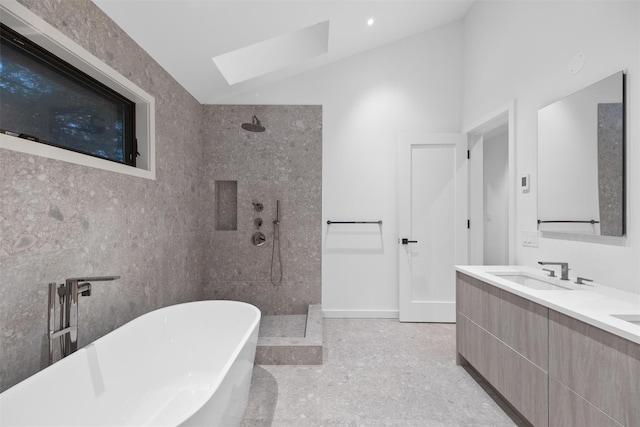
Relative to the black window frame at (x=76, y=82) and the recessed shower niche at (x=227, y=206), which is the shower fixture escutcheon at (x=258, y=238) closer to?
the recessed shower niche at (x=227, y=206)

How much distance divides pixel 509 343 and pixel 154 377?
2.11 meters

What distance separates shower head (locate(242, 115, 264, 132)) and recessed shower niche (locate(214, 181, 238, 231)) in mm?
668

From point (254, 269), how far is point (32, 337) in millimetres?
1933

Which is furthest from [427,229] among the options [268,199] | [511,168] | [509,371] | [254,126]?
[254,126]

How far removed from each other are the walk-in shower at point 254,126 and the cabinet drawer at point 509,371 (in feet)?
8.37

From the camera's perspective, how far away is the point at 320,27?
2.69 meters

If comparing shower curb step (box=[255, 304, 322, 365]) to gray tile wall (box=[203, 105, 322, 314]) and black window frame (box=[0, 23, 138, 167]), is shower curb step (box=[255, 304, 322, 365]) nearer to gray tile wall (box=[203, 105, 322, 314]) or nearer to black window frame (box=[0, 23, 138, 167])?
gray tile wall (box=[203, 105, 322, 314])

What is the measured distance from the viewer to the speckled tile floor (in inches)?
63.2

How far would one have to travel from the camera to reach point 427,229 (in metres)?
2.98

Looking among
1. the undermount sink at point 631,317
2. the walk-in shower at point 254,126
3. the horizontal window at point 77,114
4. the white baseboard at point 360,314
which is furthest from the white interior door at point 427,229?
the horizontal window at point 77,114

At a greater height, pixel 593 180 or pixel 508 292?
pixel 593 180

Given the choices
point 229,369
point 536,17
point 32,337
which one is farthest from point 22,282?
point 536,17

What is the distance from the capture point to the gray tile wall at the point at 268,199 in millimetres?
3018

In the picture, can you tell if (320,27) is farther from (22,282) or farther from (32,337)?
(32,337)
